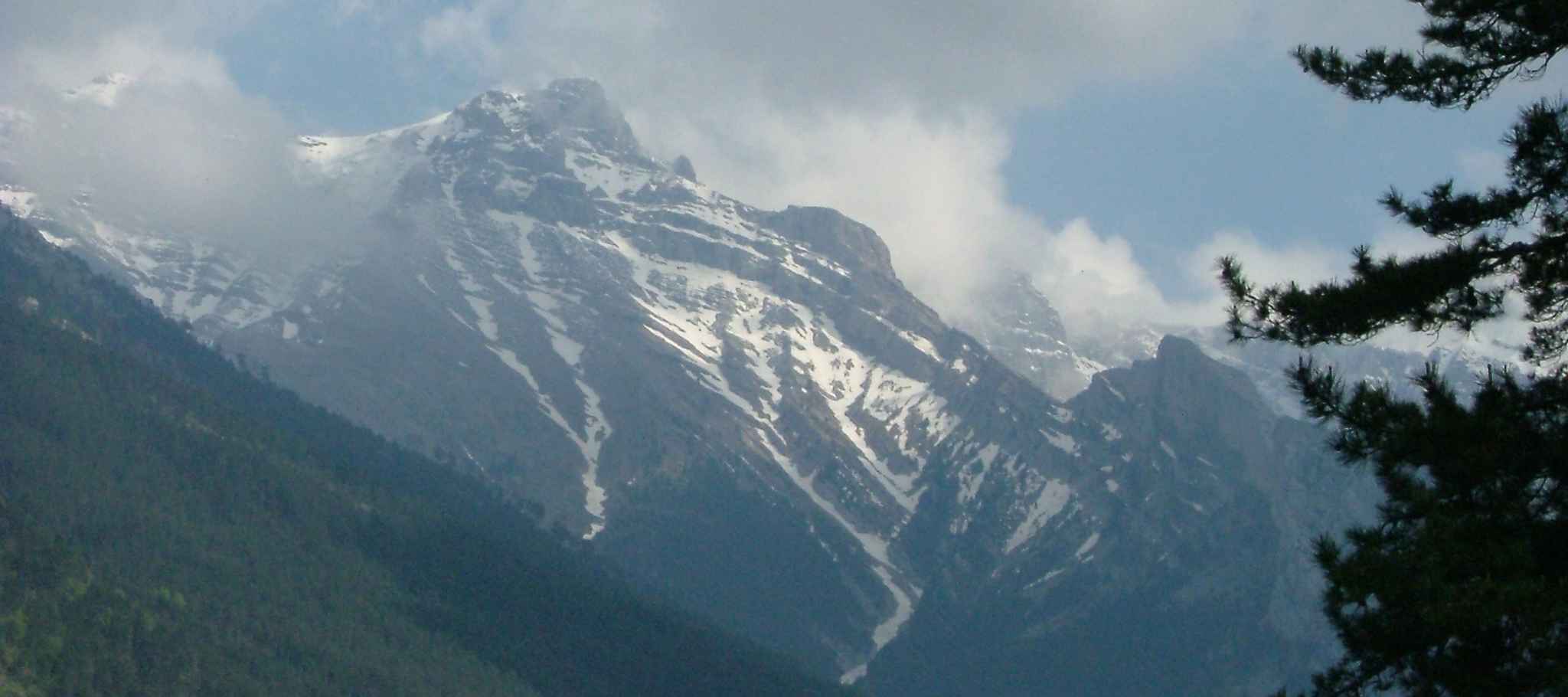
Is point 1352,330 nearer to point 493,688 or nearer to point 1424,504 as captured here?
point 1424,504

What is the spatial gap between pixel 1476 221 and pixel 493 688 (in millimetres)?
174679

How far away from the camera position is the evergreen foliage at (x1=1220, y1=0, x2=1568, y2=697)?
20.3m

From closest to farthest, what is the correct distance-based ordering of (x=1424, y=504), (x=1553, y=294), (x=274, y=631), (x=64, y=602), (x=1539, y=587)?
(x=1539, y=587), (x=1424, y=504), (x=1553, y=294), (x=64, y=602), (x=274, y=631)

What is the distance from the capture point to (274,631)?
173m

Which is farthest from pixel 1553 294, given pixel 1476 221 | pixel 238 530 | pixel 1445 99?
pixel 238 530

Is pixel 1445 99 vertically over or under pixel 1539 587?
over

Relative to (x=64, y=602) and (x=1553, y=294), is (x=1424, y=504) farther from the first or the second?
(x=64, y=602)

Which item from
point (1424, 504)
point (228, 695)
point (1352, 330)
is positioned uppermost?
point (1352, 330)

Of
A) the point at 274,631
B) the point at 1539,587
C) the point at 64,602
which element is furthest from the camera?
the point at 274,631

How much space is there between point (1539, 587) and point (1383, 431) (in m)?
3.20

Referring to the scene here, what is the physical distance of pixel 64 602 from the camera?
150m

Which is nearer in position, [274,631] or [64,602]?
[64,602]

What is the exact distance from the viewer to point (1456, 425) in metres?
21.0

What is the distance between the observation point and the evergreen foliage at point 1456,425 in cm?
2027
